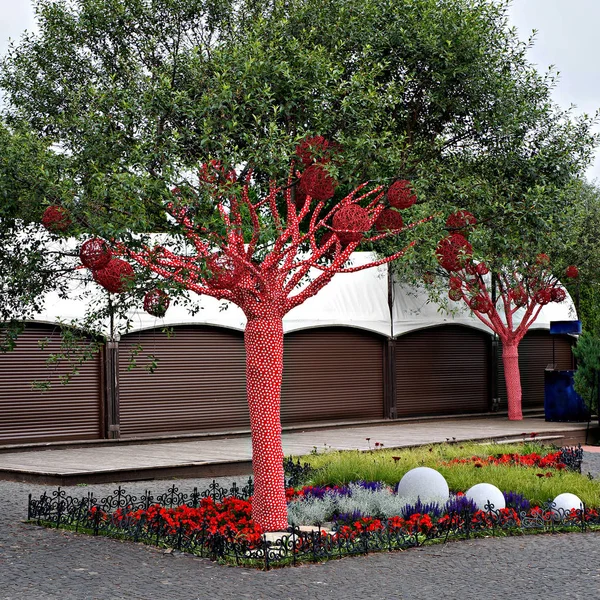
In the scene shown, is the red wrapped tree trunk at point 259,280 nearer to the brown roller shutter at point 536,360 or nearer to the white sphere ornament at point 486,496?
the white sphere ornament at point 486,496

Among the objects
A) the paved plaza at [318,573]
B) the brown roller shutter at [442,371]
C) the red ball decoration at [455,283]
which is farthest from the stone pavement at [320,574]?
the brown roller shutter at [442,371]

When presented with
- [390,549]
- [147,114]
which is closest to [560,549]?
[390,549]

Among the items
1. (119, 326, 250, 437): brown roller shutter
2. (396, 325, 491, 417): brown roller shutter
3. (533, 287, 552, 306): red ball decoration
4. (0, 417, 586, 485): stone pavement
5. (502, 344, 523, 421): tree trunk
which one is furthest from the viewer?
(396, 325, 491, 417): brown roller shutter

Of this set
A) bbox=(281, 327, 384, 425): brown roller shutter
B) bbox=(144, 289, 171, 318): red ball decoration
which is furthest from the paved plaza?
bbox=(281, 327, 384, 425): brown roller shutter

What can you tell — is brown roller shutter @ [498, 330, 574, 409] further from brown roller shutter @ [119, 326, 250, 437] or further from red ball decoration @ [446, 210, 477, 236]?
red ball decoration @ [446, 210, 477, 236]

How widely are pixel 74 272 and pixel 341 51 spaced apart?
4340 mm

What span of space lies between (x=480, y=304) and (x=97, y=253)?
16.1 metres

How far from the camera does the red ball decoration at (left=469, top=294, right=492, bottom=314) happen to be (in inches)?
925

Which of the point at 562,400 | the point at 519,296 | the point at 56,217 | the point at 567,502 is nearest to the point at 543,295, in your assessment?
the point at 519,296

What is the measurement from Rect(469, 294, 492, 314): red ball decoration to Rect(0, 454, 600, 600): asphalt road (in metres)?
14.4

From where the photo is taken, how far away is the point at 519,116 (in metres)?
18.7

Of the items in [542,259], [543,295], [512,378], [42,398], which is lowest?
[42,398]

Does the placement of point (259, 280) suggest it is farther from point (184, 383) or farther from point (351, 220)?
point (184, 383)

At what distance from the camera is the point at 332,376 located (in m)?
23.9
